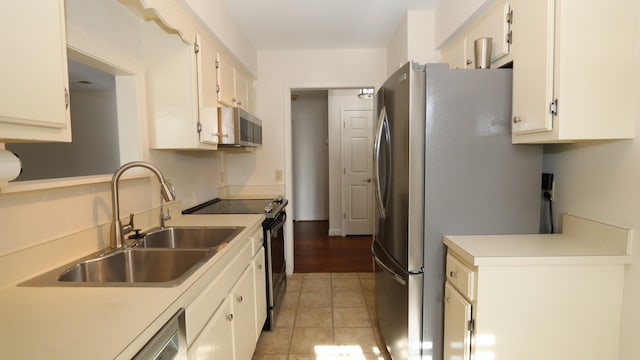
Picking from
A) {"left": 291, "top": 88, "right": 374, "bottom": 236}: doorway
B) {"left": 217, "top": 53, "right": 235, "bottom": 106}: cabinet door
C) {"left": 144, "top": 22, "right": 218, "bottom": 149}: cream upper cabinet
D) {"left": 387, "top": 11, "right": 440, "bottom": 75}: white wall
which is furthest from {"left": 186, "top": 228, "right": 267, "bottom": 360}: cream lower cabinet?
{"left": 291, "top": 88, "right": 374, "bottom": 236}: doorway

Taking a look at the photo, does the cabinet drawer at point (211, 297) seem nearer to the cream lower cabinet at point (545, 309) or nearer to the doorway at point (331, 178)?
the cream lower cabinet at point (545, 309)

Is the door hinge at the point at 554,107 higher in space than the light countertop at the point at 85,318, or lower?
higher

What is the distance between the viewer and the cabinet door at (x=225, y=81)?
7.45ft

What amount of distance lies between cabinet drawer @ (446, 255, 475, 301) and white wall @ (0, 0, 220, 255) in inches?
63.8

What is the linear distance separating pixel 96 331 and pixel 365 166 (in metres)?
4.48

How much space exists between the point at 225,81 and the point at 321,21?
958 mm

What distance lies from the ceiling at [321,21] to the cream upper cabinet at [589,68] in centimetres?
132

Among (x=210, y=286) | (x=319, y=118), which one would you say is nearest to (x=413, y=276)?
(x=210, y=286)

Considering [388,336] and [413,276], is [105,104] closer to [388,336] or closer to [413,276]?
[413,276]

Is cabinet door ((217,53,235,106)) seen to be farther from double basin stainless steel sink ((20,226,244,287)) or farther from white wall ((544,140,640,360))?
white wall ((544,140,640,360))

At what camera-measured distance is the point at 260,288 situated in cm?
209

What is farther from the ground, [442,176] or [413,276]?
[442,176]

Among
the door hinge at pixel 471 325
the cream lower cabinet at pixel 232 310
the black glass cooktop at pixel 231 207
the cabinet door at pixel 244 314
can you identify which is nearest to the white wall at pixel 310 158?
the black glass cooktop at pixel 231 207

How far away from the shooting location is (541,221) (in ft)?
5.84
